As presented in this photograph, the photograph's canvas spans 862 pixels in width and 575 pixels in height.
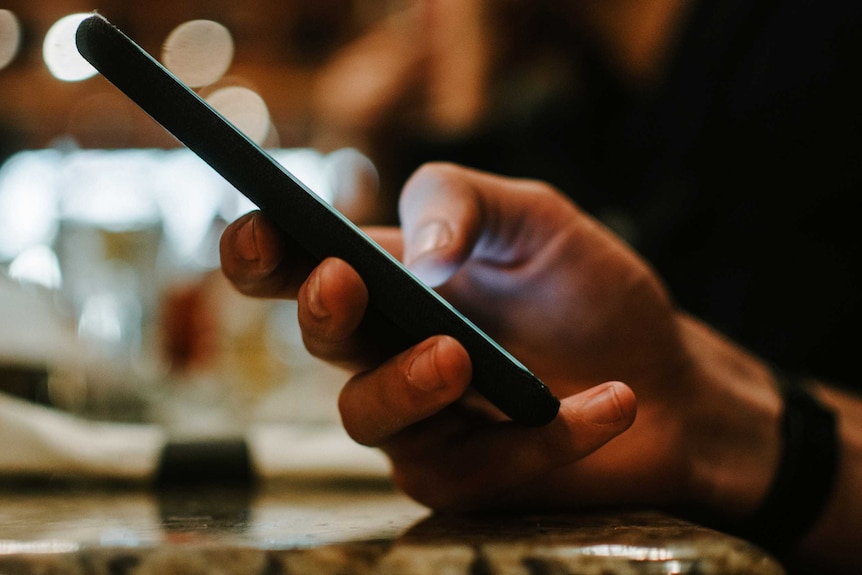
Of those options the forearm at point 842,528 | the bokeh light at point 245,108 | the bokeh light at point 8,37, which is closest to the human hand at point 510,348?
the forearm at point 842,528

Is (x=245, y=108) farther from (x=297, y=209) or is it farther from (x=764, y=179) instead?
(x=297, y=209)

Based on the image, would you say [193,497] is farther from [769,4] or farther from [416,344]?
[769,4]

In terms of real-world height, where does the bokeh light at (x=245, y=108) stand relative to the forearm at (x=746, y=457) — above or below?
above

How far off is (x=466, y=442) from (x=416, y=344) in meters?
0.10

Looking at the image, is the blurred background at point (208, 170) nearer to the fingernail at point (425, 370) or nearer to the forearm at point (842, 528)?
the fingernail at point (425, 370)

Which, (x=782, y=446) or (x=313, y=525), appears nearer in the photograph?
(x=313, y=525)

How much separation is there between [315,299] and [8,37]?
3.05 m

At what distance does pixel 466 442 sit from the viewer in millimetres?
356

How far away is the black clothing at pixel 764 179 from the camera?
36.4 inches

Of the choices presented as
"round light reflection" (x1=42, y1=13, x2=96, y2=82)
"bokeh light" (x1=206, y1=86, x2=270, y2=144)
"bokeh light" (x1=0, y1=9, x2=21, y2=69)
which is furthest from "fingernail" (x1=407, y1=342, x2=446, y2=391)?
"bokeh light" (x1=0, y1=9, x2=21, y2=69)

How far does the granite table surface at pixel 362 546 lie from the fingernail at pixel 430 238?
0.41 feet

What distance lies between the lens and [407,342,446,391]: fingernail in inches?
10.4

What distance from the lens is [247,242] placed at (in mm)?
304

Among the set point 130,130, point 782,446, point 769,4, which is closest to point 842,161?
point 769,4
